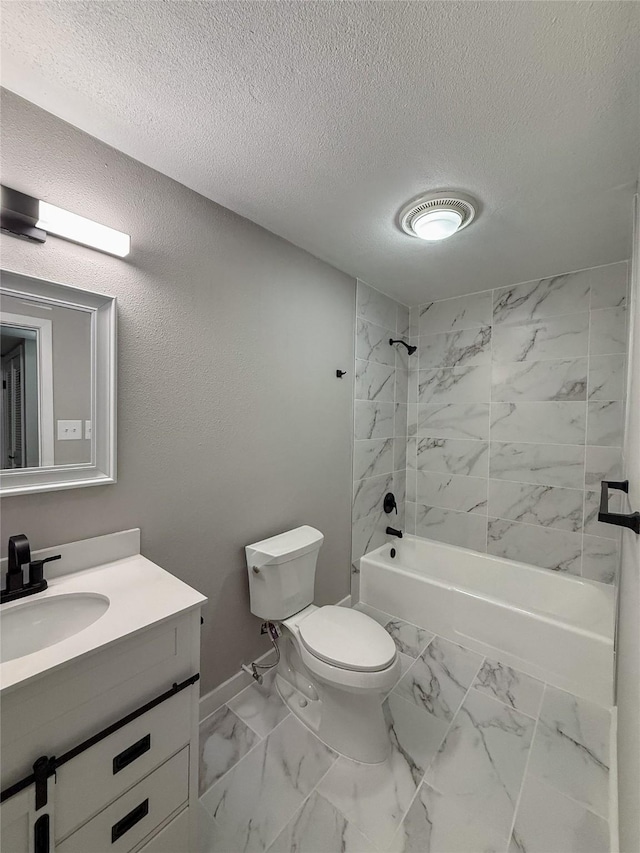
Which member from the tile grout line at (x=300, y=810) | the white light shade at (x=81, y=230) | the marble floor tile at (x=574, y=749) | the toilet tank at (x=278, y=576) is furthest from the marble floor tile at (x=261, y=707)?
the white light shade at (x=81, y=230)

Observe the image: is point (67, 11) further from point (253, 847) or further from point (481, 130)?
point (253, 847)

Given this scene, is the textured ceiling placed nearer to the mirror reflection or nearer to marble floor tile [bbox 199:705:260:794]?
the mirror reflection

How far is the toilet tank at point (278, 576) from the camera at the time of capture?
1.60m

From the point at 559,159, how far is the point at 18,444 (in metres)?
2.09

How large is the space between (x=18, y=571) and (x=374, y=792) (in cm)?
145

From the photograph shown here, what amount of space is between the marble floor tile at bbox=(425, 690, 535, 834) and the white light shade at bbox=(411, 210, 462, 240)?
2.27 m

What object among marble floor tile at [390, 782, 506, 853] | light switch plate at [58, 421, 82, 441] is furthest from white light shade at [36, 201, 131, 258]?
marble floor tile at [390, 782, 506, 853]

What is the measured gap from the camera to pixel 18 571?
38.5 inches

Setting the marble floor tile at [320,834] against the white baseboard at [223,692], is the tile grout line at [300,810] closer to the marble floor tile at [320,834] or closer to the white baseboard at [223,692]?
the marble floor tile at [320,834]

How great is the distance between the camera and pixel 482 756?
138 cm

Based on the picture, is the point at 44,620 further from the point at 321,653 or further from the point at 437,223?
the point at 437,223

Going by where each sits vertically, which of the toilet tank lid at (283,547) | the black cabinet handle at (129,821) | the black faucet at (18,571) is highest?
the black faucet at (18,571)

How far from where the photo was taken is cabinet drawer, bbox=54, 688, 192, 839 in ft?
2.48

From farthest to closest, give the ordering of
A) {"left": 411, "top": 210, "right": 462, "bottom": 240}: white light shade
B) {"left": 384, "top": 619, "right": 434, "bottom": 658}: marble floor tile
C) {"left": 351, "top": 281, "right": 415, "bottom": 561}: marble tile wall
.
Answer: {"left": 351, "top": 281, "right": 415, "bottom": 561}: marble tile wall < {"left": 384, "top": 619, "right": 434, "bottom": 658}: marble floor tile < {"left": 411, "top": 210, "right": 462, "bottom": 240}: white light shade
